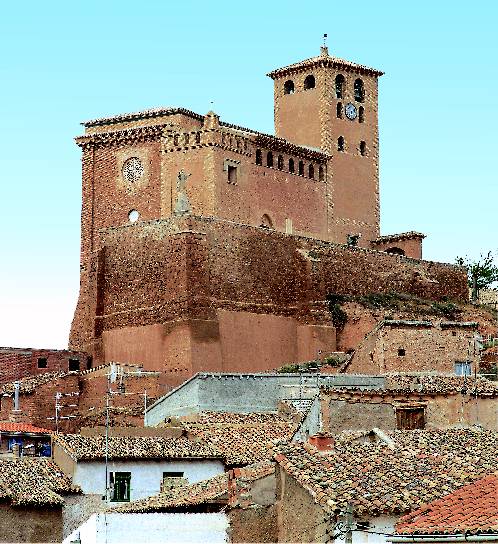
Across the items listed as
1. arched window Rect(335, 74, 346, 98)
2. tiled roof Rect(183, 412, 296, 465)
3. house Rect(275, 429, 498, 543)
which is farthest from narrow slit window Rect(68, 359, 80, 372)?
house Rect(275, 429, 498, 543)

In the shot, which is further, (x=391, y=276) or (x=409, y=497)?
(x=391, y=276)

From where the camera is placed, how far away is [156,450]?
27141 mm

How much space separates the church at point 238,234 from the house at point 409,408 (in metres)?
22.3

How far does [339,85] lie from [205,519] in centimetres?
4549

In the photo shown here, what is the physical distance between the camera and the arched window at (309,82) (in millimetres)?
63938

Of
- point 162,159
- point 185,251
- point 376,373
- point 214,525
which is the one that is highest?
point 162,159

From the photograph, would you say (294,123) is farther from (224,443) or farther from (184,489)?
(184,489)

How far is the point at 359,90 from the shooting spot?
6519cm

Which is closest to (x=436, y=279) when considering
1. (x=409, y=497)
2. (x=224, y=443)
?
(x=224, y=443)

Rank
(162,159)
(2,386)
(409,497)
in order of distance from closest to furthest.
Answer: (409,497) → (2,386) → (162,159)

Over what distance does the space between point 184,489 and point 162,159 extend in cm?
3403

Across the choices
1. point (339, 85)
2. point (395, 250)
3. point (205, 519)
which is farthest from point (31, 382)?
point (205, 519)

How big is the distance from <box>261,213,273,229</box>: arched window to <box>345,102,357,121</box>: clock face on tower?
868 cm

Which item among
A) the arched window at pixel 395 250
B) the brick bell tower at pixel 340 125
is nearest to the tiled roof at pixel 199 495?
the brick bell tower at pixel 340 125
